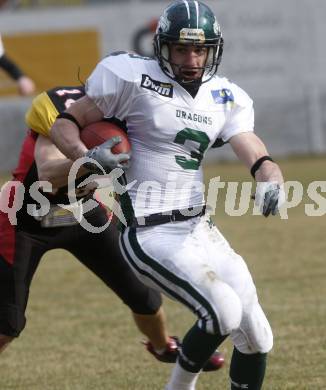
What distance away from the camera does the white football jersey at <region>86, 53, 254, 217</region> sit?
3.98m

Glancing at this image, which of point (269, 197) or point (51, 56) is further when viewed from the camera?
point (51, 56)

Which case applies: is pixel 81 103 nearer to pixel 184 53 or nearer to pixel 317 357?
pixel 184 53

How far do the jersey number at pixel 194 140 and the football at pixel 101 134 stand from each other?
0.21m

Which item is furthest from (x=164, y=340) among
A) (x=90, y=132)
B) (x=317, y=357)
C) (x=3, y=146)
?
(x=3, y=146)

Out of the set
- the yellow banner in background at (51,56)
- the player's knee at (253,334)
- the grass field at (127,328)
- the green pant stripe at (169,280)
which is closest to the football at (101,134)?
the green pant stripe at (169,280)

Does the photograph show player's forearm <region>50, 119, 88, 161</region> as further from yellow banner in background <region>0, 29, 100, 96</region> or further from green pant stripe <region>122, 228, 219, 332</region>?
Result: yellow banner in background <region>0, 29, 100, 96</region>

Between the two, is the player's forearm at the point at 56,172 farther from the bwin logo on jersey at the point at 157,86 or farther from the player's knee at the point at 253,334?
the player's knee at the point at 253,334

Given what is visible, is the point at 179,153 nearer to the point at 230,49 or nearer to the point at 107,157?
the point at 107,157

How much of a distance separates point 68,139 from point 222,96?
63 cm

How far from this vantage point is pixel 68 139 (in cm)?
402

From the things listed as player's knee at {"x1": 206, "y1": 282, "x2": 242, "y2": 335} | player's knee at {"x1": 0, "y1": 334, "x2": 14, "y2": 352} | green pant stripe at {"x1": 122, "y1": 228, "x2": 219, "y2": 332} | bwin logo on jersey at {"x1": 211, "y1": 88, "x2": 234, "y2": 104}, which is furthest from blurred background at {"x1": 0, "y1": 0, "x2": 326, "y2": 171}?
player's knee at {"x1": 206, "y1": 282, "x2": 242, "y2": 335}

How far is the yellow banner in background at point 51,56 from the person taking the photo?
14734 millimetres

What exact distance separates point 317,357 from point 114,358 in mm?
1045

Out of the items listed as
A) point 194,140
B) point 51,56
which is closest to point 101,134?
point 194,140
